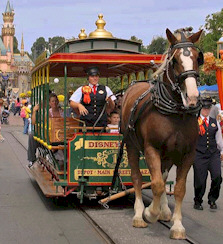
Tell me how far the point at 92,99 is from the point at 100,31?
1637 mm

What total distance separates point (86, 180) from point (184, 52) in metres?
2.93

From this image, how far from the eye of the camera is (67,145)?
7.93 m

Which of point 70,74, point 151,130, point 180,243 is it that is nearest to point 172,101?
point 151,130

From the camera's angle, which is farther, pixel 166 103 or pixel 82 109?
pixel 82 109

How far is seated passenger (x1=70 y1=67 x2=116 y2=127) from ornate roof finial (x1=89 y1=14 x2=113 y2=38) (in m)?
1.03

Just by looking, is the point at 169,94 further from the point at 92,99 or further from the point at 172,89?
the point at 92,99

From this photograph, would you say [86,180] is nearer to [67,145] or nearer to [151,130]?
[67,145]

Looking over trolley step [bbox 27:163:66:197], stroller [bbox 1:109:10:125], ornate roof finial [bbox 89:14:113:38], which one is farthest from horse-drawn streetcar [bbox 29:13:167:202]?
stroller [bbox 1:109:10:125]

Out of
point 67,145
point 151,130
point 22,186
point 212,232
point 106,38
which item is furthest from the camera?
point 22,186

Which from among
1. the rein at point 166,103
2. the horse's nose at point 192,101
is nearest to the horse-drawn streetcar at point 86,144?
the rein at point 166,103

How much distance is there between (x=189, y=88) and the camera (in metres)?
5.46

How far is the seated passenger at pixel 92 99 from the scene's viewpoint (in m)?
8.09

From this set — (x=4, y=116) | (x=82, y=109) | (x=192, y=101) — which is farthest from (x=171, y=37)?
(x=4, y=116)

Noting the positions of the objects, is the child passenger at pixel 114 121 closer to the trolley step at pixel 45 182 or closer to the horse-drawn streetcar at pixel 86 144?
the horse-drawn streetcar at pixel 86 144
